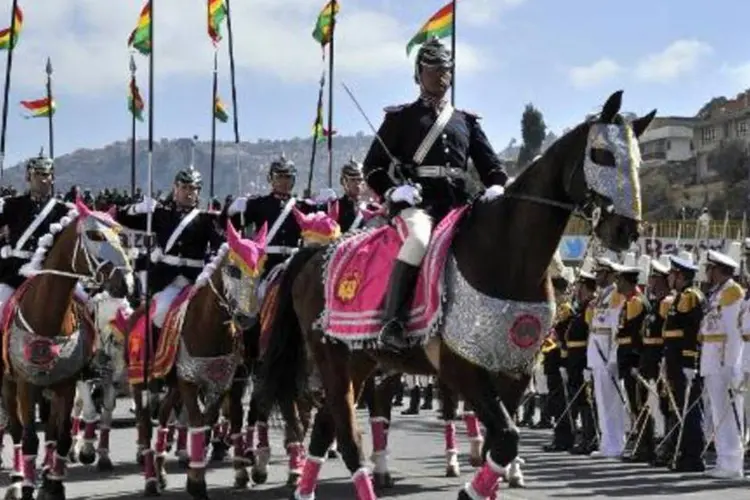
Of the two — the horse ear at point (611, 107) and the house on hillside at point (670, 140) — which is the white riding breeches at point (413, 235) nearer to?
the horse ear at point (611, 107)

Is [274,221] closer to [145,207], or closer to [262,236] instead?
[262,236]

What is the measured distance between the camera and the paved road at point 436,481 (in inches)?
470

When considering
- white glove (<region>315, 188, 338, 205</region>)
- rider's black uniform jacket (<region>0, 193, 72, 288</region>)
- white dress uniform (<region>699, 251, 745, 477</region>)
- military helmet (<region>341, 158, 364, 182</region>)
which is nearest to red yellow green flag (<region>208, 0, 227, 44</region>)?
military helmet (<region>341, 158, 364, 182</region>)

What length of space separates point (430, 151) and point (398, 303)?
51.5 inches

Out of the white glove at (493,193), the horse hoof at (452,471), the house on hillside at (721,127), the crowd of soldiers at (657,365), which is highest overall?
the house on hillside at (721,127)

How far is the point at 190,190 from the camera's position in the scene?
43.6ft

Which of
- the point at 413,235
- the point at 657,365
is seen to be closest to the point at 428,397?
the point at 657,365

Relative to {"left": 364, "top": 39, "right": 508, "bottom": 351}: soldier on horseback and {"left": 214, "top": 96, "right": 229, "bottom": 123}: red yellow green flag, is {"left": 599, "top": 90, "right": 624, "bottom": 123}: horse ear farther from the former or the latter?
{"left": 214, "top": 96, "right": 229, "bottom": 123}: red yellow green flag

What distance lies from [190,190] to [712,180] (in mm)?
110508

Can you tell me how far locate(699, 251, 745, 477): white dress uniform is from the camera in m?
14.0

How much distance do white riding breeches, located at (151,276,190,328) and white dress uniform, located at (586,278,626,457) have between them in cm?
632

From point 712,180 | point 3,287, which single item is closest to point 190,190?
point 3,287

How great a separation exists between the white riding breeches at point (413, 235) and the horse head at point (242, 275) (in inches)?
110

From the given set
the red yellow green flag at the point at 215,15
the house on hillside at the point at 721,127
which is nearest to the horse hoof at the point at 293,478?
the red yellow green flag at the point at 215,15
